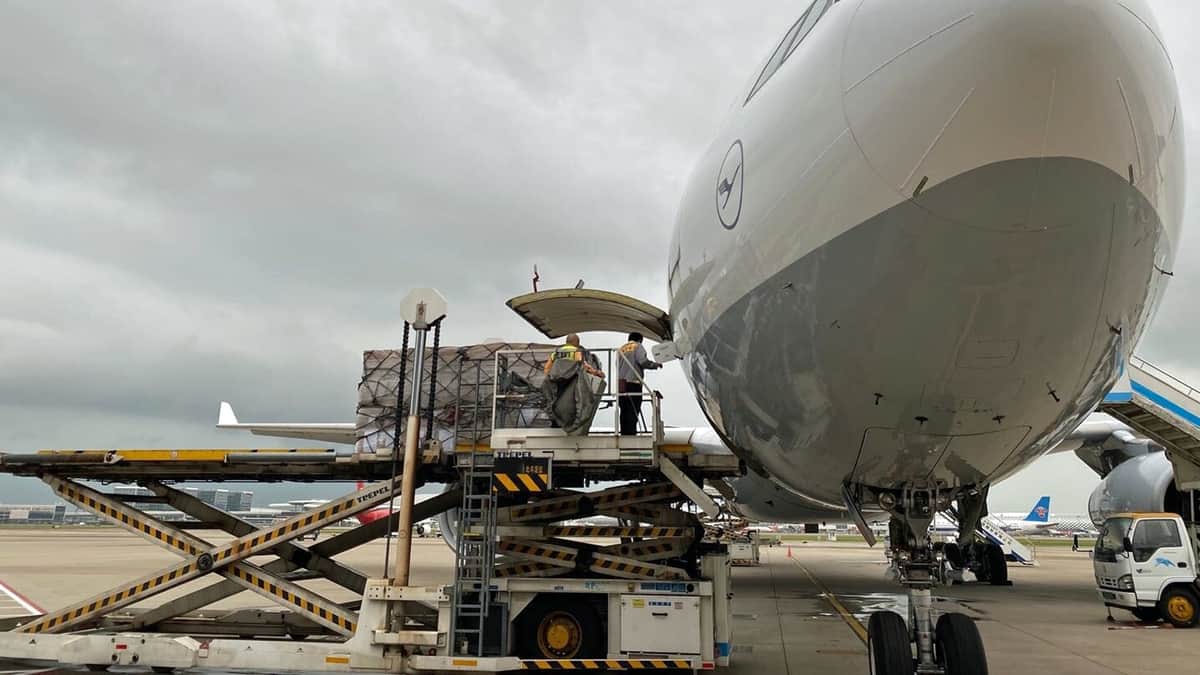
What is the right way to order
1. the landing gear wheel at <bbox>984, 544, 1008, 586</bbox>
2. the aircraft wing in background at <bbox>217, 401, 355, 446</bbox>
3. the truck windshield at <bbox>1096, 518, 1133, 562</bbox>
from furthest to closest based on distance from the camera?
the landing gear wheel at <bbox>984, 544, 1008, 586</bbox>
the aircraft wing in background at <bbox>217, 401, 355, 446</bbox>
the truck windshield at <bbox>1096, 518, 1133, 562</bbox>

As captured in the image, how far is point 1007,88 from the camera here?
109 inches

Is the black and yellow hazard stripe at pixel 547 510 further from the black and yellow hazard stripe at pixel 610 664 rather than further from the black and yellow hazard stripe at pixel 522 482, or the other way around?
the black and yellow hazard stripe at pixel 610 664

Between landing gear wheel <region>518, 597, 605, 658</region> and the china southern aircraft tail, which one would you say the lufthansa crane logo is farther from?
the china southern aircraft tail

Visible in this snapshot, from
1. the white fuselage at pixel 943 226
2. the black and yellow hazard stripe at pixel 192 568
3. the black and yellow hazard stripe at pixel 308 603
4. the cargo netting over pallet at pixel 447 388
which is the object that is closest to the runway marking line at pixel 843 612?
the cargo netting over pallet at pixel 447 388

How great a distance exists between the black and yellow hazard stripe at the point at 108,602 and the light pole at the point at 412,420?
2236mm

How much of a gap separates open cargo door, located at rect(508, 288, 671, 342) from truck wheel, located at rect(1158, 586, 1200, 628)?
9.56 m

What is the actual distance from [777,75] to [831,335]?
129cm

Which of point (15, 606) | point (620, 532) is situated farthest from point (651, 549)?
point (15, 606)

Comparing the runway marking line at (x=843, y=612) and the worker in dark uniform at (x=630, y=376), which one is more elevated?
the worker in dark uniform at (x=630, y=376)

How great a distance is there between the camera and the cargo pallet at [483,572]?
21.7 feet

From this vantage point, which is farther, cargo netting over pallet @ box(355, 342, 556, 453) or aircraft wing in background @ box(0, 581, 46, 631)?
aircraft wing in background @ box(0, 581, 46, 631)

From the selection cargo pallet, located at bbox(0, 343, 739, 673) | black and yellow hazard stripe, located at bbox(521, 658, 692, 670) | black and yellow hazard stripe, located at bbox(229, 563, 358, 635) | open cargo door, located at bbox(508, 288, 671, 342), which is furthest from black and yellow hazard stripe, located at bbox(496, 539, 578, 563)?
open cargo door, located at bbox(508, 288, 671, 342)

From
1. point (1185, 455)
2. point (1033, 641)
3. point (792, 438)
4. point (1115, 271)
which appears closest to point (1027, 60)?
point (1115, 271)

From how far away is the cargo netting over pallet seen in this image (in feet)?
26.6
